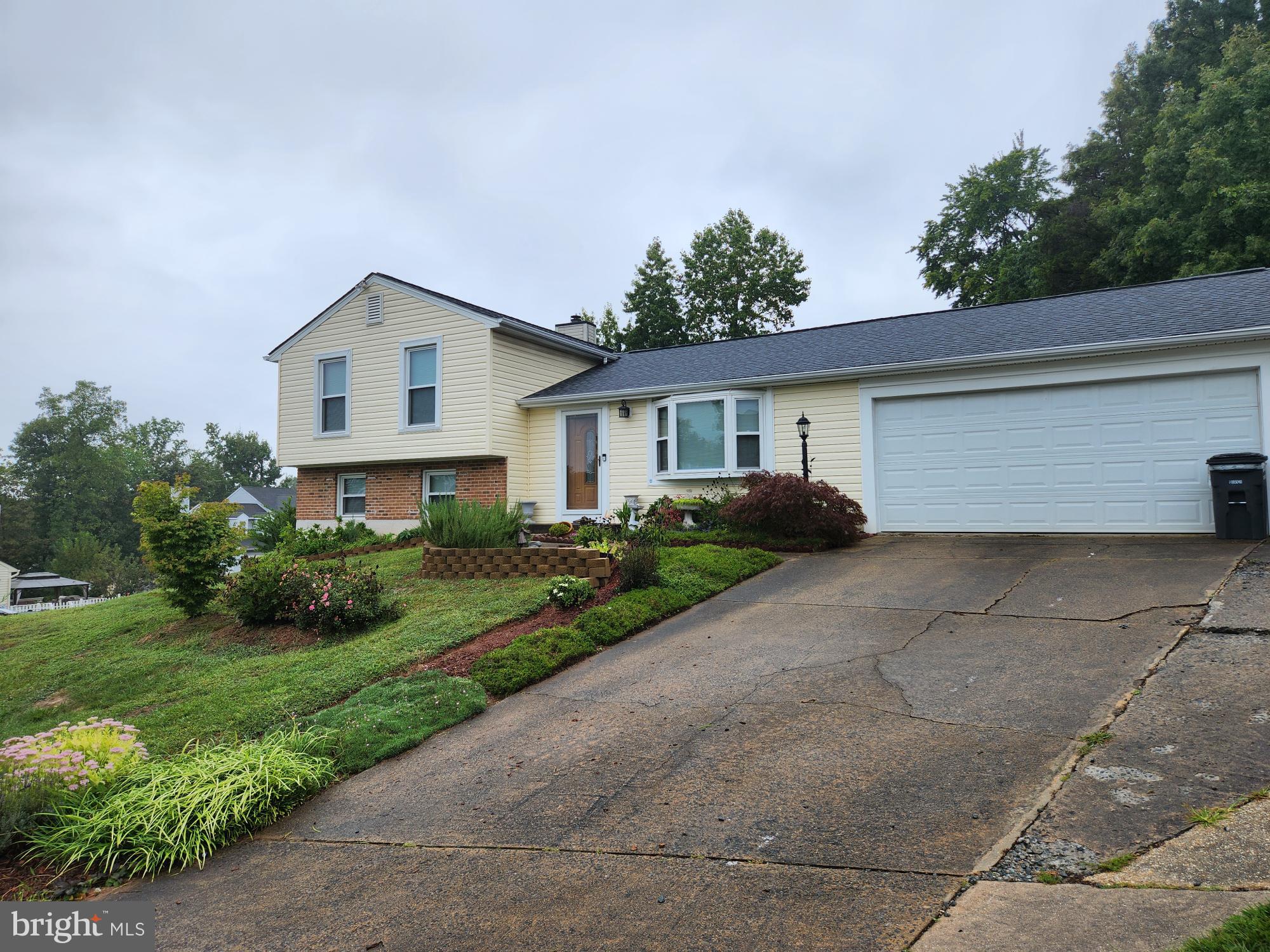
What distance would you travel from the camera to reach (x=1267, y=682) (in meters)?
4.30

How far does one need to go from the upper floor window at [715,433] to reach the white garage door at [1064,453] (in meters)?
2.09

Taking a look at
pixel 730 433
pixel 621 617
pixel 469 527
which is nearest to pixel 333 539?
pixel 469 527

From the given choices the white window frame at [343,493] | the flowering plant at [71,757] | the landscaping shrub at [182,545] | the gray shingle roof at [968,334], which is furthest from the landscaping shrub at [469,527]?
the white window frame at [343,493]

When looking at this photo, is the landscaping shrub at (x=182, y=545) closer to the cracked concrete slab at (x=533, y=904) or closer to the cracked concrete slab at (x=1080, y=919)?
the cracked concrete slab at (x=533, y=904)

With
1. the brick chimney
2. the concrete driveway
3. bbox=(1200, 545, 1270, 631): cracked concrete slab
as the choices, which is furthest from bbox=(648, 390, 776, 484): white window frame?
bbox=(1200, 545, 1270, 631): cracked concrete slab

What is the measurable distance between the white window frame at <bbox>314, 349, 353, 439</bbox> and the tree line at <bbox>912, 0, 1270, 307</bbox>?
74.2ft

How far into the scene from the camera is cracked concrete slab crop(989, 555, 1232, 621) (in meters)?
6.38

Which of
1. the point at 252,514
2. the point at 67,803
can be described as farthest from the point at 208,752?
the point at 252,514

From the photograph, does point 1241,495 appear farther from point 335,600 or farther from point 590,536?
point 335,600

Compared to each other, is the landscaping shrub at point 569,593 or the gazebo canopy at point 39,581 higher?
the landscaping shrub at point 569,593

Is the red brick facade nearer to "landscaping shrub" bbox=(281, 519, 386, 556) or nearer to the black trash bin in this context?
"landscaping shrub" bbox=(281, 519, 386, 556)

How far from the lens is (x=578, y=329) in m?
18.6

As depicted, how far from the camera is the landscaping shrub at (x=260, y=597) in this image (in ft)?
26.7

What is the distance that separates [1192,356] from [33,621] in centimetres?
1745
